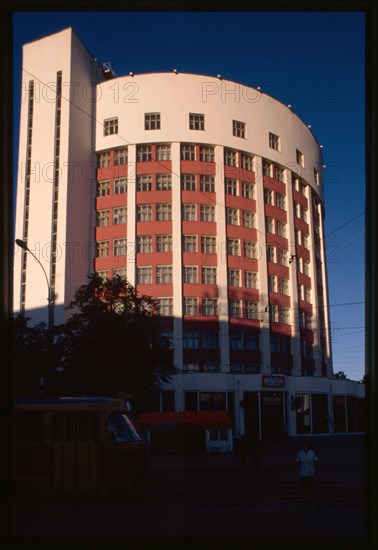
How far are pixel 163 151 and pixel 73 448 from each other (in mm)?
39256

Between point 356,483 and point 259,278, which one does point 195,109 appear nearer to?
point 259,278

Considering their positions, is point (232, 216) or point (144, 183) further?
point (232, 216)

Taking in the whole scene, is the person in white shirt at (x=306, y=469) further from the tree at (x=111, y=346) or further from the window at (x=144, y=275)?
the window at (x=144, y=275)

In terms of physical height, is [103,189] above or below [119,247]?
above

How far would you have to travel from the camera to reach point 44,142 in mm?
51188

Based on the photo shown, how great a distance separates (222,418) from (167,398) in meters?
9.49

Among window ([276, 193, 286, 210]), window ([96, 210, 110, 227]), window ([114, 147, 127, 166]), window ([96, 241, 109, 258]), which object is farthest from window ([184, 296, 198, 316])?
window ([114, 147, 127, 166])

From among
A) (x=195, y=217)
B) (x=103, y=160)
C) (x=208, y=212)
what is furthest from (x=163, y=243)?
(x=103, y=160)

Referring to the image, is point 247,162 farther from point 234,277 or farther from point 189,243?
point 234,277

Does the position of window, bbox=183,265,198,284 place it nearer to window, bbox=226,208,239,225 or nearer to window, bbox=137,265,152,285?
window, bbox=137,265,152,285

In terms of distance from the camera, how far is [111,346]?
26.7 m

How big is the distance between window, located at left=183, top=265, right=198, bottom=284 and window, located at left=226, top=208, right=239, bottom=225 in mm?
4925

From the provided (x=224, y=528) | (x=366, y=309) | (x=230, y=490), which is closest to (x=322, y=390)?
(x=230, y=490)

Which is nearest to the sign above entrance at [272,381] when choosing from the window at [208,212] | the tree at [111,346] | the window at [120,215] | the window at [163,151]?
the window at [208,212]
